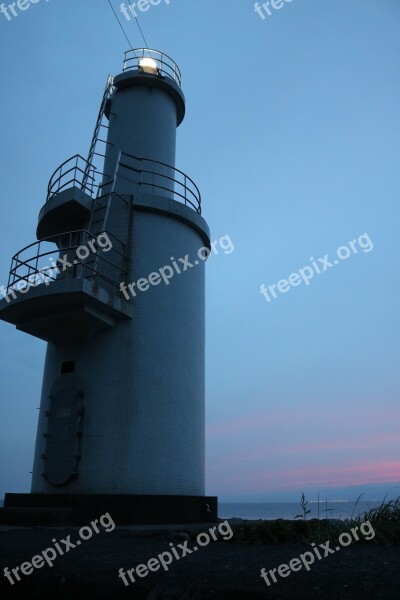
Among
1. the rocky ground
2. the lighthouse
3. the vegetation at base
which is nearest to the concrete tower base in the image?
the lighthouse

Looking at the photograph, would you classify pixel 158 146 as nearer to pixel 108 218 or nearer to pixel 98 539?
pixel 108 218

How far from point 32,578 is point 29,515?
5412mm

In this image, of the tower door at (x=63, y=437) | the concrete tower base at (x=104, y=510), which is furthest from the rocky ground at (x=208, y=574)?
the tower door at (x=63, y=437)

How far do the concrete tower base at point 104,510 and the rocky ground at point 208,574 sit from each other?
132 inches

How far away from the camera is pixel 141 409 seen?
11695 millimetres

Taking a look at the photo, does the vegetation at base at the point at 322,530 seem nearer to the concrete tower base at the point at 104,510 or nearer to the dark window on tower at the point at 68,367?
the concrete tower base at the point at 104,510

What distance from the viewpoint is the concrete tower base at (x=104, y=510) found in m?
9.95

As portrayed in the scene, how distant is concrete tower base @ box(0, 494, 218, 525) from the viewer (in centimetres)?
995

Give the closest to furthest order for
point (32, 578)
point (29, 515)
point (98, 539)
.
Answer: point (32, 578) < point (98, 539) < point (29, 515)

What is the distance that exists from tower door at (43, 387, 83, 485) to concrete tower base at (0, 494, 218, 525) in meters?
0.64

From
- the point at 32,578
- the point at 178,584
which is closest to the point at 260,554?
the point at 178,584

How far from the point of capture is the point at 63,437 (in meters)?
11.8

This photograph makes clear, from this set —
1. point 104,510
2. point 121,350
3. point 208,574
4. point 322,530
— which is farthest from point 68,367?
point 208,574

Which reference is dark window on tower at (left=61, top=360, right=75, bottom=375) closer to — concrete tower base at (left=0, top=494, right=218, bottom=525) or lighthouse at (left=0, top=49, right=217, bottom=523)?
lighthouse at (left=0, top=49, right=217, bottom=523)
